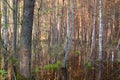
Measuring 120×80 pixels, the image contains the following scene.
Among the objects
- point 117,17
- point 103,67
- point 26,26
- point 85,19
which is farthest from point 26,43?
point 117,17

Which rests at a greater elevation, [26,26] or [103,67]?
[26,26]

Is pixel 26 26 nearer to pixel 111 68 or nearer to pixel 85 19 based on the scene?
pixel 111 68

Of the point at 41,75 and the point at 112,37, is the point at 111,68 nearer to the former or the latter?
the point at 41,75

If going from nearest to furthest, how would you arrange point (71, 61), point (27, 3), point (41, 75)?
1. point (27, 3)
2. point (41, 75)
3. point (71, 61)

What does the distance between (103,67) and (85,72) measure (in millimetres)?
974

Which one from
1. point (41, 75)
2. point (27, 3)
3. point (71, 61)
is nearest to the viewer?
point (27, 3)

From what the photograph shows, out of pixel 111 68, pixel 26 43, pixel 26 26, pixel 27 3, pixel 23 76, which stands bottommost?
pixel 111 68

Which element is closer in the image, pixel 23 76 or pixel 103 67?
pixel 23 76

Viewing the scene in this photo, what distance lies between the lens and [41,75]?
7711 mm

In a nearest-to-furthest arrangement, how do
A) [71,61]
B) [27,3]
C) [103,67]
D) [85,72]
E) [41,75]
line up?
[27,3]
[41,75]
[85,72]
[103,67]
[71,61]

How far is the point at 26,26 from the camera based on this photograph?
4633 mm

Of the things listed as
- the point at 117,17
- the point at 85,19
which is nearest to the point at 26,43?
the point at 85,19

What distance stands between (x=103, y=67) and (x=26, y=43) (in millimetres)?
4982

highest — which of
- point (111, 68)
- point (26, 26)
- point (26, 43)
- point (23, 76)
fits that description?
point (26, 26)
